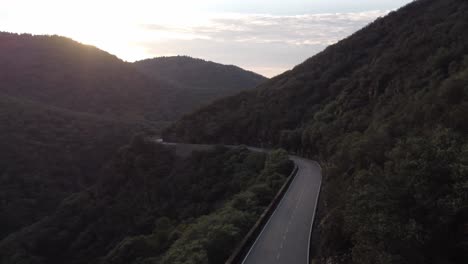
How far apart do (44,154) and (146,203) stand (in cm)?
4510

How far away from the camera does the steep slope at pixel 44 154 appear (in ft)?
216

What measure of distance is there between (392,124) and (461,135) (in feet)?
18.6

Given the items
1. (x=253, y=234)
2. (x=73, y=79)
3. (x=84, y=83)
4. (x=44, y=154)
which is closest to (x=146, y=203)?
(x=253, y=234)

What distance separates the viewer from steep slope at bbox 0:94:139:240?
65875 millimetres

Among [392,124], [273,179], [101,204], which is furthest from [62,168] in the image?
[392,124]

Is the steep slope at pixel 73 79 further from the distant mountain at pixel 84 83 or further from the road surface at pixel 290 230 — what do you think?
the road surface at pixel 290 230

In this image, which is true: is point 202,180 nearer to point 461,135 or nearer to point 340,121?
point 340,121

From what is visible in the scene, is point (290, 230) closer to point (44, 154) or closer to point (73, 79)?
point (44, 154)

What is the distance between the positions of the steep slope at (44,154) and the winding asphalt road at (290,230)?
4671 cm

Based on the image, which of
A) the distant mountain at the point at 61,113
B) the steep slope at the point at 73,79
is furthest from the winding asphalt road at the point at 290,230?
the steep slope at the point at 73,79

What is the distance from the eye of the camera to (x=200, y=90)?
174m

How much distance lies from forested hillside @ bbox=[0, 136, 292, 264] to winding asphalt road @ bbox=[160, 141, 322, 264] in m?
1.41

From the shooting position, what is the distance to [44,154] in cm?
8325

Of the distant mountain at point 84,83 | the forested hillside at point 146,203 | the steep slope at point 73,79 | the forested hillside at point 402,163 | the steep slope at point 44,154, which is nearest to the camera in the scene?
the forested hillside at point 402,163
